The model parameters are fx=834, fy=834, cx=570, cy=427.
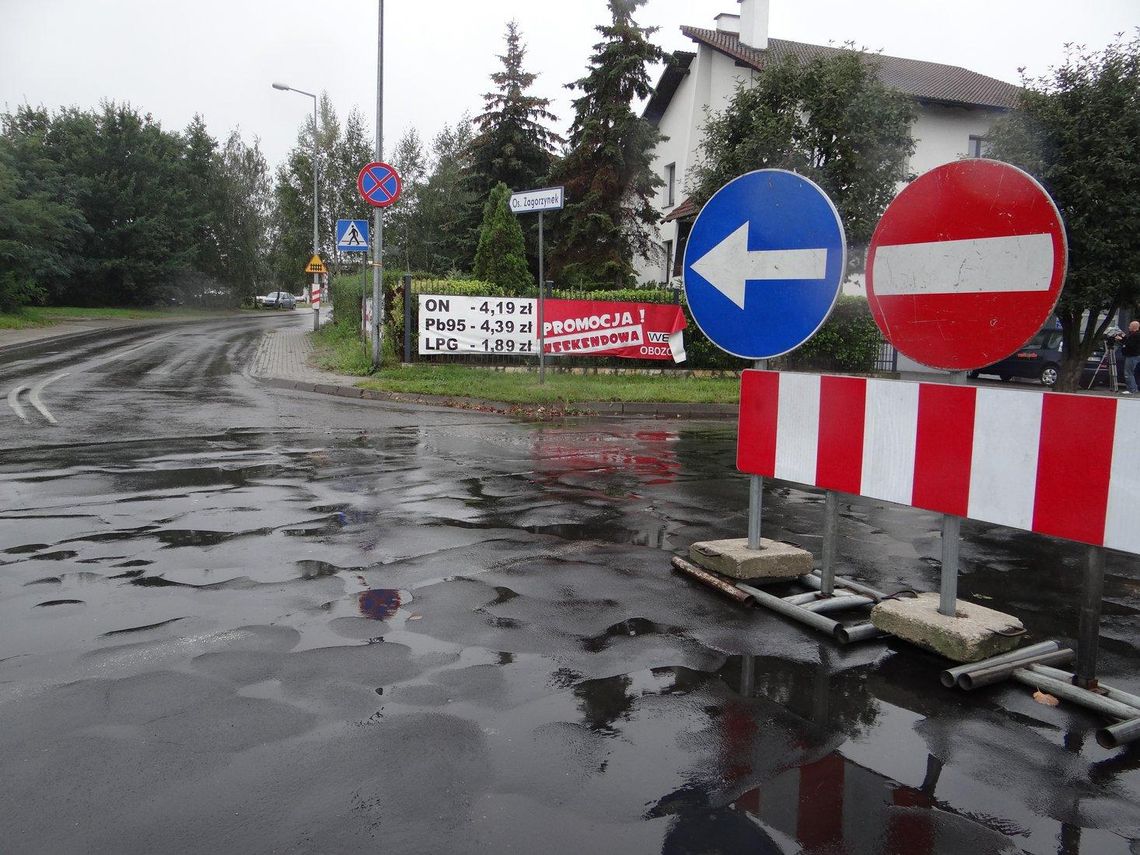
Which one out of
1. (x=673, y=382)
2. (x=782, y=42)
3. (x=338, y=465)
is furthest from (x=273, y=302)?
(x=338, y=465)

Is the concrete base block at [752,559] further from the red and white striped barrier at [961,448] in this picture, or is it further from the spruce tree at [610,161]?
the spruce tree at [610,161]

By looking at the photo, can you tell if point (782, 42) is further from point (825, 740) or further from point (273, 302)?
point (273, 302)

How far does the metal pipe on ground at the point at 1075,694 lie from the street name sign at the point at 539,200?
40.8 feet

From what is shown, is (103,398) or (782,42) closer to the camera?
(103,398)

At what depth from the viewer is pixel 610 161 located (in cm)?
2970

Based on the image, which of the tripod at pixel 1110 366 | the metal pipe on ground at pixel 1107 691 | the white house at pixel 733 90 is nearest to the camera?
the metal pipe on ground at pixel 1107 691

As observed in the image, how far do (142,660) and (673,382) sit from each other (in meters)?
16.2

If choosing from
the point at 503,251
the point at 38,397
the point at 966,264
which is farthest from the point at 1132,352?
the point at 38,397

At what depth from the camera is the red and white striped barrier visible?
3.19 m

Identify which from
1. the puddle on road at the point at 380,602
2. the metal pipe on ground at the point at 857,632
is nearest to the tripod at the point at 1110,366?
the metal pipe on ground at the point at 857,632

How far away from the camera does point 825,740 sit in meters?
3.00

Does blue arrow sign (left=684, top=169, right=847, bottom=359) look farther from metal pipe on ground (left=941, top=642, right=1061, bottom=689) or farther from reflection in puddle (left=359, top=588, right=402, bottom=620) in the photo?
reflection in puddle (left=359, top=588, right=402, bottom=620)

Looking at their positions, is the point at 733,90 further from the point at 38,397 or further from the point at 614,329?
the point at 38,397

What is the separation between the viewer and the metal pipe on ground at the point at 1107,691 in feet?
10.8
